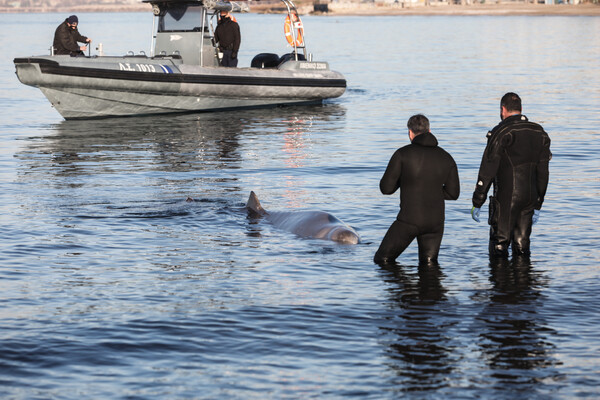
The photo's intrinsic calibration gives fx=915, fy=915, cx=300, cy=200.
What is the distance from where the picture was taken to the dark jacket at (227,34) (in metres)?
23.8

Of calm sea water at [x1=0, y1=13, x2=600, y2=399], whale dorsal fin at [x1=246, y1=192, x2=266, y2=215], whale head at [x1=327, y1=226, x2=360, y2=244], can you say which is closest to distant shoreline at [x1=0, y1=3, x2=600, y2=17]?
calm sea water at [x1=0, y1=13, x2=600, y2=399]

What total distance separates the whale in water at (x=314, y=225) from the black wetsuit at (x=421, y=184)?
202 centimetres

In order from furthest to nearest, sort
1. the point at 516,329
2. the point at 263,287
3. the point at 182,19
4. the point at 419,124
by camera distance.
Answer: the point at 182,19, the point at 263,287, the point at 419,124, the point at 516,329

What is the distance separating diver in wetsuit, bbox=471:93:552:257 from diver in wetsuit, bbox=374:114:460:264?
1.27 ft

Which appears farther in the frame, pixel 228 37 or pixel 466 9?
pixel 466 9

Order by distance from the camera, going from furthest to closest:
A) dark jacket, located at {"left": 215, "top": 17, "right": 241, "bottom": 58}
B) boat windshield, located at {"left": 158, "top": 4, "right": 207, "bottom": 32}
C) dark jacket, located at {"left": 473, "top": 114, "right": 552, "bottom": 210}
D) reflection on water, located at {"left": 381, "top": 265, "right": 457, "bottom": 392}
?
1. boat windshield, located at {"left": 158, "top": 4, "right": 207, "bottom": 32}
2. dark jacket, located at {"left": 215, "top": 17, "right": 241, "bottom": 58}
3. dark jacket, located at {"left": 473, "top": 114, "right": 552, "bottom": 210}
4. reflection on water, located at {"left": 381, "top": 265, "right": 457, "bottom": 392}

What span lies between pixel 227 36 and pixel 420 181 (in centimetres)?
1580

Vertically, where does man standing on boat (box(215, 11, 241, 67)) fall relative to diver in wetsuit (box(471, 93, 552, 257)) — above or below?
above

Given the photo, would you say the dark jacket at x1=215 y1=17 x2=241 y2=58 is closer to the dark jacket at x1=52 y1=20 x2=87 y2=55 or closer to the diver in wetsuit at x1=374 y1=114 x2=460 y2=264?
the dark jacket at x1=52 y1=20 x2=87 y2=55

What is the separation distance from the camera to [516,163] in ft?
30.7

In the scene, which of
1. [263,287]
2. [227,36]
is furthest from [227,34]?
[263,287]

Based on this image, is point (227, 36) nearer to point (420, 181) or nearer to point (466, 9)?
point (420, 181)

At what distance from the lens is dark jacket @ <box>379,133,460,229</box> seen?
8.99 m

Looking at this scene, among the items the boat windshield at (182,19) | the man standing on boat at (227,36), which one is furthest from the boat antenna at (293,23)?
the boat windshield at (182,19)
